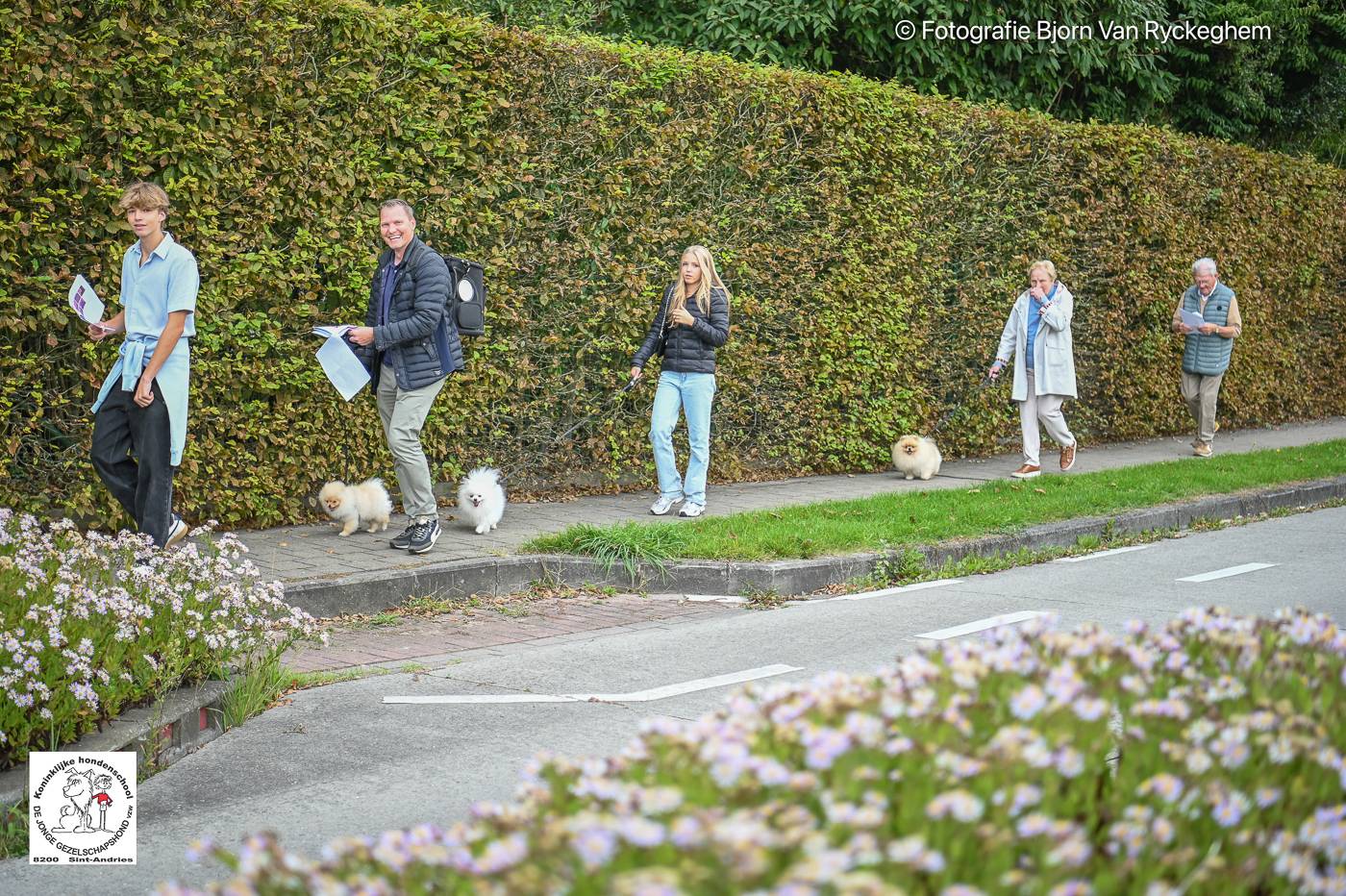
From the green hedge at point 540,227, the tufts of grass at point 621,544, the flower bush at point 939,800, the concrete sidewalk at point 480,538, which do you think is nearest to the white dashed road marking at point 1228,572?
the tufts of grass at point 621,544

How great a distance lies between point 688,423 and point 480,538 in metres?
2.34

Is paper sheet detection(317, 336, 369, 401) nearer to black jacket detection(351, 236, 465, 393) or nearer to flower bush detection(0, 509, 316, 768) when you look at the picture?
black jacket detection(351, 236, 465, 393)

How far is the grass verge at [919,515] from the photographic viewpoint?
9.32 m

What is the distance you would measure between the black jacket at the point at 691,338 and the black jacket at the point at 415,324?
2.32m

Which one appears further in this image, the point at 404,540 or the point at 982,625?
the point at 404,540

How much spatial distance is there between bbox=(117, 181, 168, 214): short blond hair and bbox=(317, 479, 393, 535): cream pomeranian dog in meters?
2.78

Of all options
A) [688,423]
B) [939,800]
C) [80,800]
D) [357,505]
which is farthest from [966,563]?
[939,800]

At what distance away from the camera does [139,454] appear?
7727 mm

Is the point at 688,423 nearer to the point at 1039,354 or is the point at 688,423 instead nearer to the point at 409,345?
the point at 409,345

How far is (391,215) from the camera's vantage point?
905 cm

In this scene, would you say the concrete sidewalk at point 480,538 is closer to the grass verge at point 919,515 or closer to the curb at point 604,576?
the curb at point 604,576

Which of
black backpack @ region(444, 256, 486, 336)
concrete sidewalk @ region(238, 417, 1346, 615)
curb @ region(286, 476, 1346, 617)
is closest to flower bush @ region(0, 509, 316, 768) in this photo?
A: curb @ region(286, 476, 1346, 617)

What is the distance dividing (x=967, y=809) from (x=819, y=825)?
0.23 metres

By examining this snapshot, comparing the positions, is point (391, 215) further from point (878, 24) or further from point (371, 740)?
point (878, 24)
